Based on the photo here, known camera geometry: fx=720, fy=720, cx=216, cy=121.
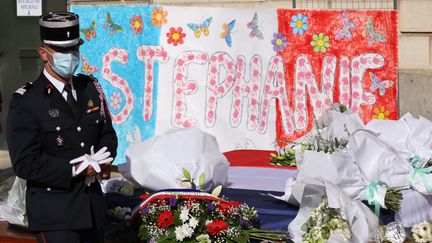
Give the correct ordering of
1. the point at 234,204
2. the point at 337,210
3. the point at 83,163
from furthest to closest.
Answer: the point at 234,204 → the point at 337,210 → the point at 83,163

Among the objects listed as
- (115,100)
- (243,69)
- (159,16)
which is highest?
(159,16)

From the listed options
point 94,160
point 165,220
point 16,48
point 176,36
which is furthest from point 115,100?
point 94,160

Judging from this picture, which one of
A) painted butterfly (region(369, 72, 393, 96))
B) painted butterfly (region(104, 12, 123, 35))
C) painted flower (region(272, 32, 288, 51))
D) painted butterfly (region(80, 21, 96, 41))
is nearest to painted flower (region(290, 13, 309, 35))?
painted flower (region(272, 32, 288, 51))

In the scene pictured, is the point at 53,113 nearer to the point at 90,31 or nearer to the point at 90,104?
the point at 90,104

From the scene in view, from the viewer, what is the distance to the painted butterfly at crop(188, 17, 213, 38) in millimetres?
7801

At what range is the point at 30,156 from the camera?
3.41 m

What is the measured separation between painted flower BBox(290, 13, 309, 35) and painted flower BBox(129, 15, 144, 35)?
165 centimetres

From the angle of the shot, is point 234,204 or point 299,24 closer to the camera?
point 234,204

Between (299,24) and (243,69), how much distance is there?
2.52ft

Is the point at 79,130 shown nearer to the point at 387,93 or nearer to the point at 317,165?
the point at 317,165

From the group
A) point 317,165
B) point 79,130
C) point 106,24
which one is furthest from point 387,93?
point 79,130

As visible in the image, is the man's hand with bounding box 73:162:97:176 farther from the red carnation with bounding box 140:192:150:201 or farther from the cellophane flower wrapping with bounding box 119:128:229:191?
the cellophane flower wrapping with bounding box 119:128:229:191

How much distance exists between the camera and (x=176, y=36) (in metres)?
7.84

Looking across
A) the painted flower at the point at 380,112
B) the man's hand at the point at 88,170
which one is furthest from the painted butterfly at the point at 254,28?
the man's hand at the point at 88,170
